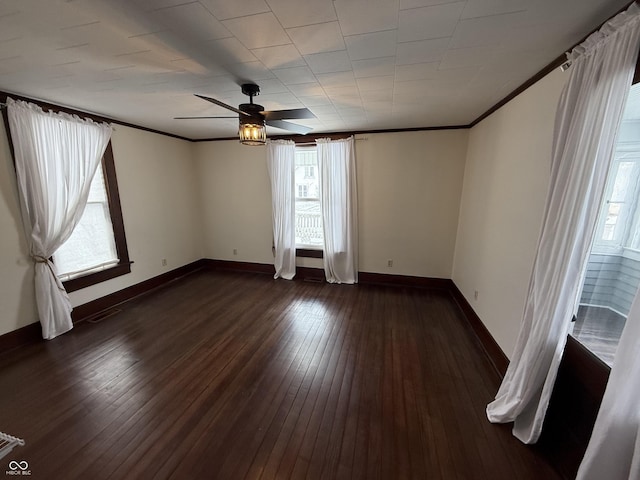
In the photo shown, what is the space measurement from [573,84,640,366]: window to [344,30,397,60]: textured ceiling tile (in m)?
1.23

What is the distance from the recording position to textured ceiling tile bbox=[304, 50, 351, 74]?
1.57 metres

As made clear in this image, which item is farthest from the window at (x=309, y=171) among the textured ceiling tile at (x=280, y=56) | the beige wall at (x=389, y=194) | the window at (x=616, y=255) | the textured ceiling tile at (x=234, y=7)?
the window at (x=616, y=255)

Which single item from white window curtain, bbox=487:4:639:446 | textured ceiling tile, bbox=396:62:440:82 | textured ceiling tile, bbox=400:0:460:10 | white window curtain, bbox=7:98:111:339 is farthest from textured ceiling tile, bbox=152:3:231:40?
white window curtain, bbox=7:98:111:339

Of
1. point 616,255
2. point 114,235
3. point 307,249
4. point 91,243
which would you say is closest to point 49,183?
point 91,243

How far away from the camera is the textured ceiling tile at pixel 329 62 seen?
157 centimetres

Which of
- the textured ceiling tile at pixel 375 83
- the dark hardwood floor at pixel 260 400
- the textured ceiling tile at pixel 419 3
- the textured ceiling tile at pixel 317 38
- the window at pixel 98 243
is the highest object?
the textured ceiling tile at pixel 375 83

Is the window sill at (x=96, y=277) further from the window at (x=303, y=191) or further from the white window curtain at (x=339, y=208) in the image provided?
the white window curtain at (x=339, y=208)

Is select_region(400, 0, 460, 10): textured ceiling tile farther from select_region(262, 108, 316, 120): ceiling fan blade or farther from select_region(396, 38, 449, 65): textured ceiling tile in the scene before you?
select_region(262, 108, 316, 120): ceiling fan blade

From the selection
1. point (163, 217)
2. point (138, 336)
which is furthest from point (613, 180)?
point (163, 217)

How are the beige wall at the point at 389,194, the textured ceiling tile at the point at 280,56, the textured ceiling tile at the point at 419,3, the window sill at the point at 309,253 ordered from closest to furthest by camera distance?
the textured ceiling tile at the point at 419,3
the textured ceiling tile at the point at 280,56
the beige wall at the point at 389,194
the window sill at the point at 309,253

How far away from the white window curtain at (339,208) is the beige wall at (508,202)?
1.63m

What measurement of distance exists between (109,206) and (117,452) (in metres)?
2.93

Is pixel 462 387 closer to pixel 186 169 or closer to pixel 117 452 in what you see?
pixel 117 452

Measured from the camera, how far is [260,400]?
6.14ft
